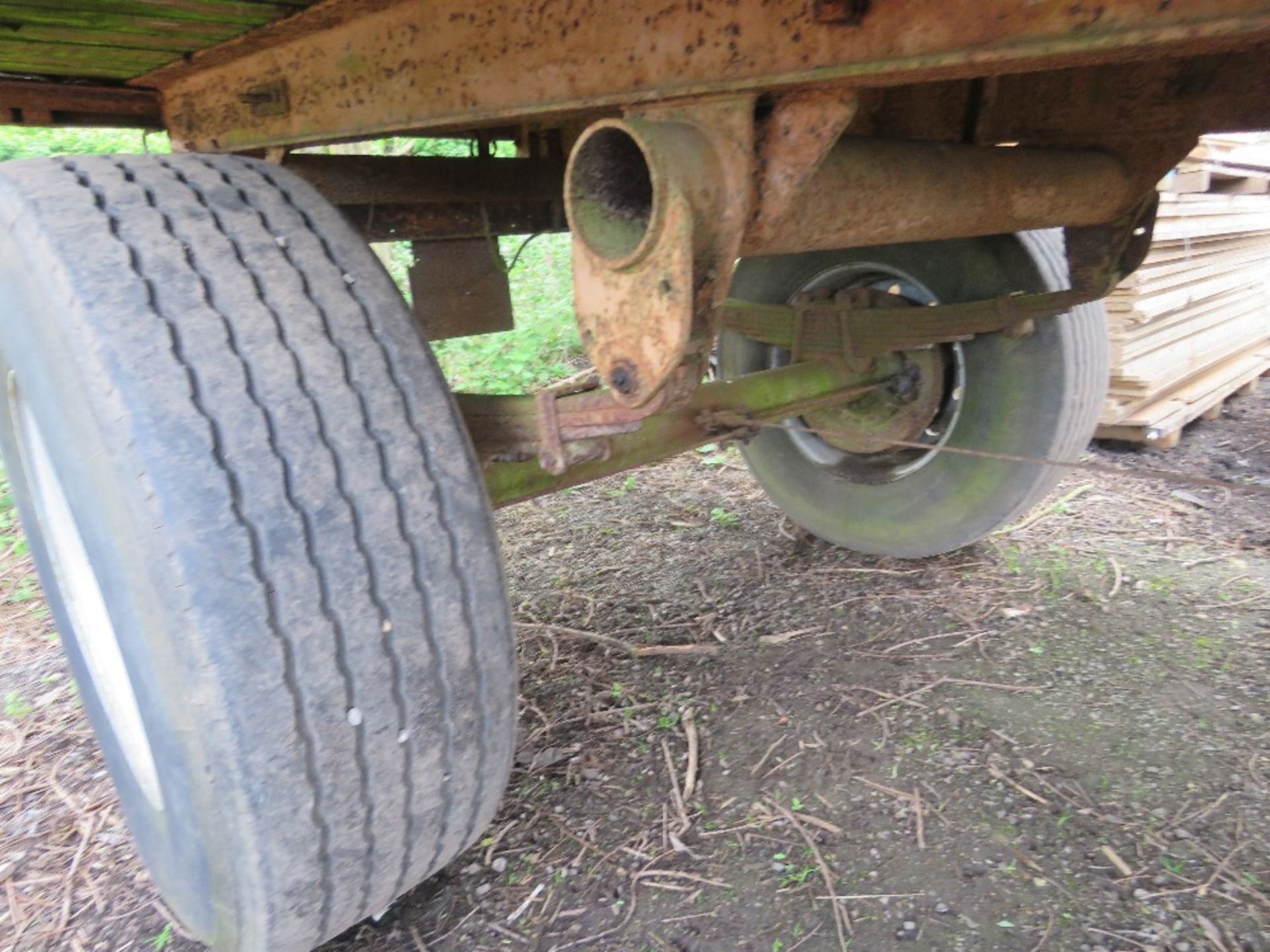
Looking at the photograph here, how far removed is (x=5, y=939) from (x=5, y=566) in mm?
2556

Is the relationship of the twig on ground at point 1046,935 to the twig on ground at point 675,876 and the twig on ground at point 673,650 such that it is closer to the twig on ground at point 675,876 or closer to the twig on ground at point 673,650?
the twig on ground at point 675,876

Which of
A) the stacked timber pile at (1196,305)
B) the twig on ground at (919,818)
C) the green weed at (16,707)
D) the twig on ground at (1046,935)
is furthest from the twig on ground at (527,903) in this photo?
the stacked timber pile at (1196,305)

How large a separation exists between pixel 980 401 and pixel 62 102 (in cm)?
278

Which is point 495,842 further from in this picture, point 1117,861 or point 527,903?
point 1117,861

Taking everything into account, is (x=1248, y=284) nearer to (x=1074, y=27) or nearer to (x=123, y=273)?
(x=1074, y=27)

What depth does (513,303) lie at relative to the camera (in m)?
5.79

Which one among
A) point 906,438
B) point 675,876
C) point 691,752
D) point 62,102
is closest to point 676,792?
point 691,752

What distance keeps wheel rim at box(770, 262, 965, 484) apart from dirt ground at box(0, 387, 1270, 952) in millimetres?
341

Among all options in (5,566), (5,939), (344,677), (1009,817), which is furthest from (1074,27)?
(5,566)

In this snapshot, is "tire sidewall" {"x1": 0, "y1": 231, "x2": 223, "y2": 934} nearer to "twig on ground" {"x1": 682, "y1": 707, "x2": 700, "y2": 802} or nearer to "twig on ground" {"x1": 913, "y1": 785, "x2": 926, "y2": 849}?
"twig on ground" {"x1": 682, "y1": 707, "x2": 700, "y2": 802}

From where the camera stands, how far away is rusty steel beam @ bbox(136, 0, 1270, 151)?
86cm

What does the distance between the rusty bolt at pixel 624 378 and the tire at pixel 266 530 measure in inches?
10.3

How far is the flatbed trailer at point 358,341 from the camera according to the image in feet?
3.59

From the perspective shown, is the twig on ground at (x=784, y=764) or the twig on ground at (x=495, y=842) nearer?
the twig on ground at (x=495, y=842)
